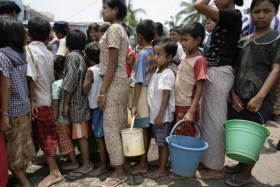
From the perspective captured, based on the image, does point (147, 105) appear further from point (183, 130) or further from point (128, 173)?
point (128, 173)

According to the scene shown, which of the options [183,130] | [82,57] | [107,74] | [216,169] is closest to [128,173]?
[183,130]

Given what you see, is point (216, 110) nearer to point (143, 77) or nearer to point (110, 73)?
point (143, 77)

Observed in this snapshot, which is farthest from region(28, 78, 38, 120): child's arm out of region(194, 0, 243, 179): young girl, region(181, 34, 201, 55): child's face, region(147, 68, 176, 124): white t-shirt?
region(194, 0, 243, 179): young girl

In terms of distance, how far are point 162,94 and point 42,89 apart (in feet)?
4.43

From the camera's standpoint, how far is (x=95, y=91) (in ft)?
8.96

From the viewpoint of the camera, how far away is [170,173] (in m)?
2.82

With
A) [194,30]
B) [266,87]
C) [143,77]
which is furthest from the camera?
[143,77]

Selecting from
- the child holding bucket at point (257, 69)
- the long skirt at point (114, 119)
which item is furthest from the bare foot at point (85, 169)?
the child holding bucket at point (257, 69)

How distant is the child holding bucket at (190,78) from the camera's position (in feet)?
7.84

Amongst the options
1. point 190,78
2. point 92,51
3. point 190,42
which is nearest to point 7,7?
point 92,51

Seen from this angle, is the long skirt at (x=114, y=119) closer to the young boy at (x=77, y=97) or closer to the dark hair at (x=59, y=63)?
the young boy at (x=77, y=97)

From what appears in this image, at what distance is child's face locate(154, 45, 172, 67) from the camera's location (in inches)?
102

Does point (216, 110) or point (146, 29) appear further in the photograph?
point (146, 29)

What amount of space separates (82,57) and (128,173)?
1.53m
